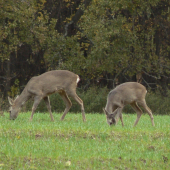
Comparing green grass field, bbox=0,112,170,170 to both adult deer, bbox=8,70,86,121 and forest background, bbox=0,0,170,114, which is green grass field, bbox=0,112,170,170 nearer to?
adult deer, bbox=8,70,86,121

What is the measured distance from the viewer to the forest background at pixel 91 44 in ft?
72.4

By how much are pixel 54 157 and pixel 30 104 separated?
46.7 ft

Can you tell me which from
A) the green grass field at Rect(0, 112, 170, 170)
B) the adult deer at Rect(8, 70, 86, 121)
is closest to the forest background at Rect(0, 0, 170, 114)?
the adult deer at Rect(8, 70, 86, 121)

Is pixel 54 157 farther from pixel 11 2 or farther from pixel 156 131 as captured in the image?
pixel 11 2

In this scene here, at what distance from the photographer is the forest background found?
22.1 m

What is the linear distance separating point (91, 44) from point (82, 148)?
53.8ft

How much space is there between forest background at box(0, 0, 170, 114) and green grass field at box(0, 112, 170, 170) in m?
10.9

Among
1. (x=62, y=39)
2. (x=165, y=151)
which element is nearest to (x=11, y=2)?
(x=62, y=39)

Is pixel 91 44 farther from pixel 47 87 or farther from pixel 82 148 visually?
pixel 82 148

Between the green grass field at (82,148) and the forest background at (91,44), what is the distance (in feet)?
35.6

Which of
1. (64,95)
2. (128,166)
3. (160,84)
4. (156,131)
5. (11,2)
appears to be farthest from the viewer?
(160,84)

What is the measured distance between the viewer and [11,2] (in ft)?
67.4

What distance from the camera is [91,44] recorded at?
2475 centimetres

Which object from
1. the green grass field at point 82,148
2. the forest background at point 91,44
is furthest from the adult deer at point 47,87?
the forest background at point 91,44
